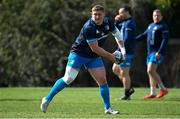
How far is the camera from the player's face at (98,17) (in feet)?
35.9

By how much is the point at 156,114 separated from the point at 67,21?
16.0 m

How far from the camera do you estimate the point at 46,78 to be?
91.0 feet

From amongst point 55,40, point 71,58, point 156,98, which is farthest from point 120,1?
point 71,58

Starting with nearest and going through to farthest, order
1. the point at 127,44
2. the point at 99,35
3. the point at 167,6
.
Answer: the point at 99,35 → the point at 127,44 → the point at 167,6

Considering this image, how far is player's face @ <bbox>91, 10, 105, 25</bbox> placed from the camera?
10930mm

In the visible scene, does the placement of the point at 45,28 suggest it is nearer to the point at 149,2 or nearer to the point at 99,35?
the point at 149,2

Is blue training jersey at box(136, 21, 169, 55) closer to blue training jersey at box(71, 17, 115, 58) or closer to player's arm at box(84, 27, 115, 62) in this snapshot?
blue training jersey at box(71, 17, 115, 58)

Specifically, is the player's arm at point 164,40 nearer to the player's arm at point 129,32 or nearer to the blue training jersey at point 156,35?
the blue training jersey at point 156,35

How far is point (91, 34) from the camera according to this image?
1090 centimetres

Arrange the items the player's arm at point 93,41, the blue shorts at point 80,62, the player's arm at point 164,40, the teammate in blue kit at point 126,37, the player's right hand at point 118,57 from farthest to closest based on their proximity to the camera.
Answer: the player's arm at point 164,40 → the teammate in blue kit at point 126,37 → the blue shorts at point 80,62 → the player's right hand at point 118,57 → the player's arm at point 93,41

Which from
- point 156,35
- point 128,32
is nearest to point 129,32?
point 128,32

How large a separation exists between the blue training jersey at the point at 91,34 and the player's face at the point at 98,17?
6cm

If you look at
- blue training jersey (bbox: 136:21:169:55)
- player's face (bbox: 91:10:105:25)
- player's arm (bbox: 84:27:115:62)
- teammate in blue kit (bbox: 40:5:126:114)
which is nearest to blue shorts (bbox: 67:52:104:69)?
teammate in blue kit (bbox: 40:5:126:114)

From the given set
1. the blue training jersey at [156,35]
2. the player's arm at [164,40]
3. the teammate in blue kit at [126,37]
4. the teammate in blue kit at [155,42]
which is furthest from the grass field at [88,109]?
the blue training jersey at [156,35]
